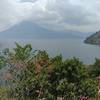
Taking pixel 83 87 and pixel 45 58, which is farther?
pixel 45 58

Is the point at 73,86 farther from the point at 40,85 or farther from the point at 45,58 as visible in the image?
the point at 45,58

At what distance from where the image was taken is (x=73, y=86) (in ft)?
47.0

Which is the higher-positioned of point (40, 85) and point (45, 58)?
point (45, 58)

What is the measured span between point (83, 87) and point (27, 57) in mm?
3212

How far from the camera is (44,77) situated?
15016 mm

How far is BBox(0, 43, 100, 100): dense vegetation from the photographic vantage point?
14477 millimetres

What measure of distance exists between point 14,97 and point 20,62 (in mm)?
1691

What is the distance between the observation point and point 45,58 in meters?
16.4

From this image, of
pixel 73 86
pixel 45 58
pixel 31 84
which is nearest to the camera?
pixel 73 86

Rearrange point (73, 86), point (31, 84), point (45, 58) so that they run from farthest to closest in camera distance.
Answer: point (45, 58), point (31, 84), point (73, 86)

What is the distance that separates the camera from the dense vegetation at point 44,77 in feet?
47.5

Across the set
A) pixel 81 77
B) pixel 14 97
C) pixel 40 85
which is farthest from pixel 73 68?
pixel 14 97

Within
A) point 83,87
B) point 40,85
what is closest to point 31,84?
point 40,85

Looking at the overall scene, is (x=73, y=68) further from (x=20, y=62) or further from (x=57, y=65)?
(x=20, y=62)
